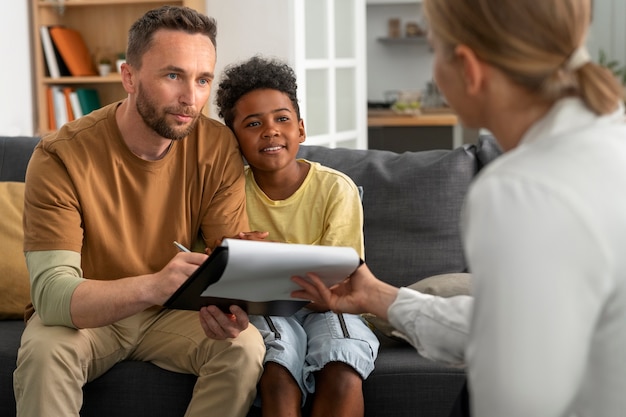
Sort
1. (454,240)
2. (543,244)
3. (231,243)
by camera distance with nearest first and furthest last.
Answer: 1. (543,244)
2. (231,243)
3. (454,240)

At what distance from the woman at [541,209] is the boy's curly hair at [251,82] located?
1310 millimetres

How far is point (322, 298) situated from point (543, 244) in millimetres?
740

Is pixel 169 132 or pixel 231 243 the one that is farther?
pixel 169 132

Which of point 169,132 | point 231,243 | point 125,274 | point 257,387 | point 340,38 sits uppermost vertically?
point 340,38

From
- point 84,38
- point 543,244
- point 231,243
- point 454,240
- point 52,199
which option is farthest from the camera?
point 84,38

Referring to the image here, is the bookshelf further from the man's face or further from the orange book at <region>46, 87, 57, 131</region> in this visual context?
the man's face

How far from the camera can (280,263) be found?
1587 mm

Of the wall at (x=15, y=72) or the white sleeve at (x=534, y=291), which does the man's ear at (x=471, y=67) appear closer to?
the white sleeve at (x=534, y=291)

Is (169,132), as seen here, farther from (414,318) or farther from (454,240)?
(414,318)

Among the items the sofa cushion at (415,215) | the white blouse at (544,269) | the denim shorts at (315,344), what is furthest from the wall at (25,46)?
the white blouse at (544,269)

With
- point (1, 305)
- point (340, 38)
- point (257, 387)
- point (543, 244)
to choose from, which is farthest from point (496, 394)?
point (340, 38)

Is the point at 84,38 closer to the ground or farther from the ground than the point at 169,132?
farther from the ground

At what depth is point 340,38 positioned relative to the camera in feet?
15.8

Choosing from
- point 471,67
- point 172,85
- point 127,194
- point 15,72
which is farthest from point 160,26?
point 15,72
